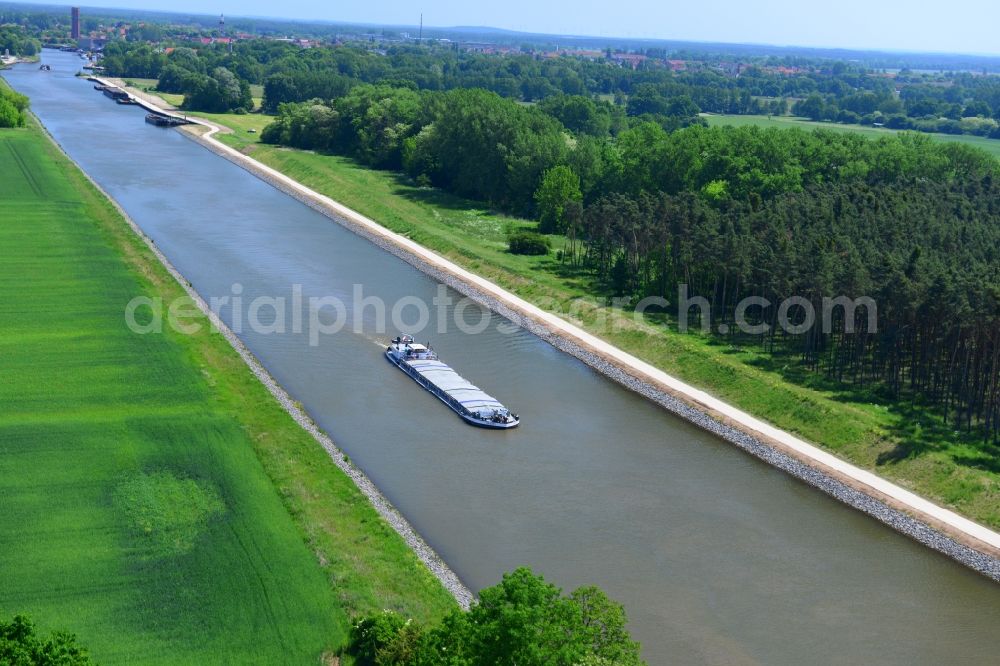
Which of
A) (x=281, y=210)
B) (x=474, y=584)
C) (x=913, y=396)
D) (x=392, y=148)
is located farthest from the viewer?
(x=392, y=148)

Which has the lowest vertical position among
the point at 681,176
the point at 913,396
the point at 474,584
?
the point at 474,584

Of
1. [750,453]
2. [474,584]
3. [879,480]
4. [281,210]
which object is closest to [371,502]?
[474,584]

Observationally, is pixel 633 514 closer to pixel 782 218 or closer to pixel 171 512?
pixel 171 512

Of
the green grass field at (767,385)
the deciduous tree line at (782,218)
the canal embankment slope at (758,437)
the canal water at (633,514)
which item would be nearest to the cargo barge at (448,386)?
the canal water at (633,514)

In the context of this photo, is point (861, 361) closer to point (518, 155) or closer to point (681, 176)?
point (681, 176)

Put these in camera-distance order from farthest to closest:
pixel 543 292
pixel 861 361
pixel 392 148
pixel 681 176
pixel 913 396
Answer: pixel 392 148, pixel 681 176, pixel 543 292, pixel 861 361, pixel 913 396

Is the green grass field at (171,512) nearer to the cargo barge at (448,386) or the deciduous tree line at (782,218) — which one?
the cargo barge at (448,386)

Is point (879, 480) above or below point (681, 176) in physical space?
below
